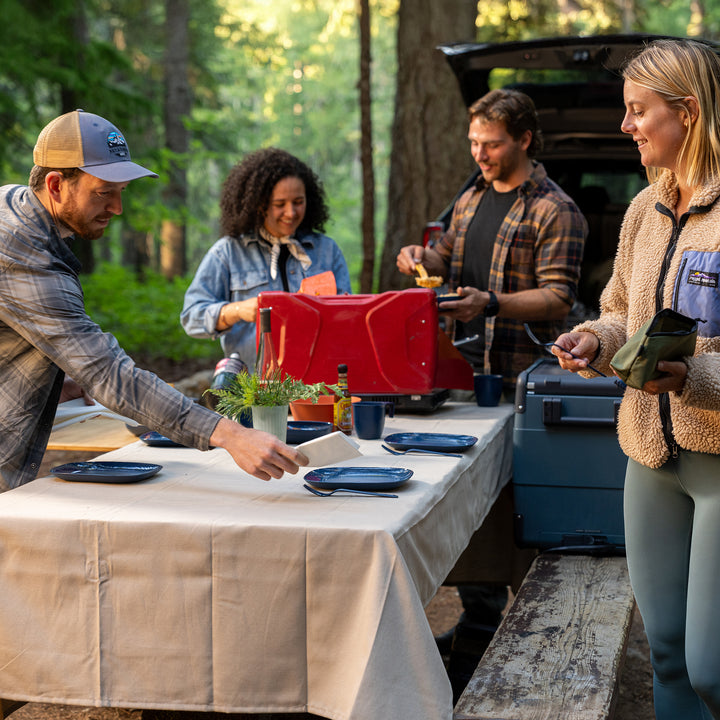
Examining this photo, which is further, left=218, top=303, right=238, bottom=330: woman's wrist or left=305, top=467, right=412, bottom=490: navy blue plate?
left=218, top=303, right=238, bottom=330: woman's wrist

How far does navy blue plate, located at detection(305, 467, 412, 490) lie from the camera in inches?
93.4

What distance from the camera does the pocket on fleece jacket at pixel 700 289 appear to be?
2.09 meters

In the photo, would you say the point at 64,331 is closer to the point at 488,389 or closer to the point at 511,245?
the point at 488,389

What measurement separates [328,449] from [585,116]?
3275 mm

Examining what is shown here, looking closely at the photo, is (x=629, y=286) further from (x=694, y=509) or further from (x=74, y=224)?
(x=74, y=224)

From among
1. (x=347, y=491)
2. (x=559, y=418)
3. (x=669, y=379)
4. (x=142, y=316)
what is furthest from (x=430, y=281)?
(x=142, y=316)

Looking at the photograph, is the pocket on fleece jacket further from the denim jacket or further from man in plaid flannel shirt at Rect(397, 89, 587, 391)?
the denim jacket

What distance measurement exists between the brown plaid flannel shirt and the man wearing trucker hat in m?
1.85

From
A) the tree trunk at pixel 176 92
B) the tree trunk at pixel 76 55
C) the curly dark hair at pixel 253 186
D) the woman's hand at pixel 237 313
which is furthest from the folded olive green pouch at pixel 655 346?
the tree trunk at pixel 176 92

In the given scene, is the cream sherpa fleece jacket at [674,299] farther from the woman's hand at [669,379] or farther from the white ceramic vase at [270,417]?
the white ceramic vase at [270,417]

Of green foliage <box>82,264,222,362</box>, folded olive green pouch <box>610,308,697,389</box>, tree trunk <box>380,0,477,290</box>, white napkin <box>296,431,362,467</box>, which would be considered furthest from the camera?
green foliage <box>82,264,222,362</box>

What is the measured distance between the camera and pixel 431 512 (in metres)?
2.39

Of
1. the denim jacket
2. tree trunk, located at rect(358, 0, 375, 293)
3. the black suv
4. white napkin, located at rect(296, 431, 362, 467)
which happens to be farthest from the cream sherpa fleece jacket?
tree trunk, located at rect(358, 0, 375, 293)

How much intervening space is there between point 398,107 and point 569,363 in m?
5.12
